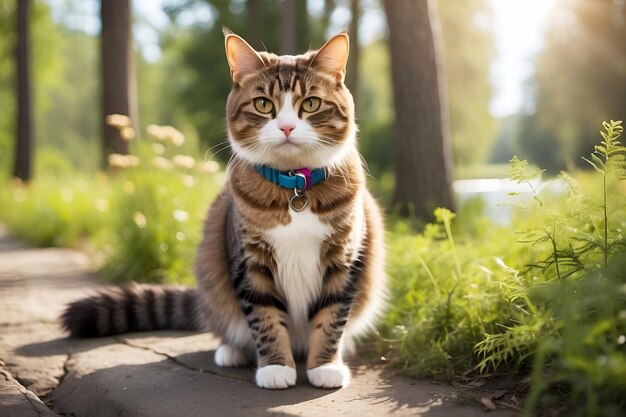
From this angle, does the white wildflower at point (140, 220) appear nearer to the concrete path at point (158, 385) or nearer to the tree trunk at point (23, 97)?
the concrete path at point (158, 385)

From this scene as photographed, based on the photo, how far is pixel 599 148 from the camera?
2.14 m

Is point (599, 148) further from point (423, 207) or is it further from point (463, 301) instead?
point (423, 207)

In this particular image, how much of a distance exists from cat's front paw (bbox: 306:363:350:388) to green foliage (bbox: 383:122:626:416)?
35 cm

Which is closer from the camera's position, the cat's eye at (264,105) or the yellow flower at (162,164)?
the cat's eye at (264,105)

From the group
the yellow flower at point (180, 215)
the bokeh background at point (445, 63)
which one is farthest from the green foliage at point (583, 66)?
the yellow flower at point (180, 215)

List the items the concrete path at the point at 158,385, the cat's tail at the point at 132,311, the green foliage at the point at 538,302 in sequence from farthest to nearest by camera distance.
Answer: the cat's tail at the point at 132,311
the concrete path at the point at 158,385
the green foliage at the point at 538,302

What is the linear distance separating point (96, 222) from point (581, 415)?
262 inches

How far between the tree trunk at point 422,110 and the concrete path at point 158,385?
2.49 m

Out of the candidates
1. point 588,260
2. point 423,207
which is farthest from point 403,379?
point 423,207

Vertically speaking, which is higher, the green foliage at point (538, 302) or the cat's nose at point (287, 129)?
the cat's nose at point (287, 129)

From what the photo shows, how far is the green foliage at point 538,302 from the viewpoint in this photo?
1.64m

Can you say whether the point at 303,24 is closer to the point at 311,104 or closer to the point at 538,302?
the point at 311,104

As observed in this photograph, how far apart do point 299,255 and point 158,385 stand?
2.68 ft

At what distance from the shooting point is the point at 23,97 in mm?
13117
